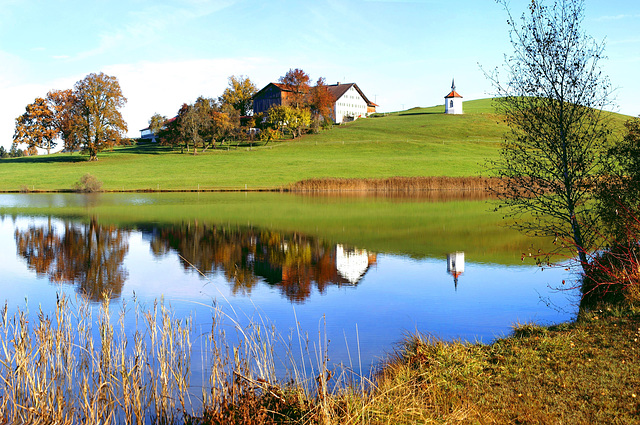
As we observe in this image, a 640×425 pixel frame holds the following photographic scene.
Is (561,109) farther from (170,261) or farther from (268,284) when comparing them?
(170,261)

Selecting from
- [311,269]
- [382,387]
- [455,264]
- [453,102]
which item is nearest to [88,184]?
[311,269]

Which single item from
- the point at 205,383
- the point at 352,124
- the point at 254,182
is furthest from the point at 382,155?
the point at 205,383

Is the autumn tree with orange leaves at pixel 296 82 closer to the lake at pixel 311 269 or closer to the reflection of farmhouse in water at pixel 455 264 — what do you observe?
the lake at pixel 311 269

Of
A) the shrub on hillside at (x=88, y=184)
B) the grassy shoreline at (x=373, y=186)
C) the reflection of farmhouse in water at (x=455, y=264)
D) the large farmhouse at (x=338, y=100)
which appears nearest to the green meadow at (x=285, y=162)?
the grassy shoreline at (x=373, y=186)

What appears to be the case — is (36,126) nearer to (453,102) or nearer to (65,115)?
(65,115)

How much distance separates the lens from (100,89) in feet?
286

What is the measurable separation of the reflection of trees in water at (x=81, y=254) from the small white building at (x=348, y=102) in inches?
4019

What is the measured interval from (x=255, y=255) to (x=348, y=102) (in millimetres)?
120423

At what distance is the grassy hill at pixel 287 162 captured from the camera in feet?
212

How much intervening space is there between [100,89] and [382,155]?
44225mm

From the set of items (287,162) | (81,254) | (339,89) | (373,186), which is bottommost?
(81,254)

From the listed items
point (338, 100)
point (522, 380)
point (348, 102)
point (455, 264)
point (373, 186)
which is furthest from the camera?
point (348, 102)

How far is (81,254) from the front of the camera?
22875 millimetres

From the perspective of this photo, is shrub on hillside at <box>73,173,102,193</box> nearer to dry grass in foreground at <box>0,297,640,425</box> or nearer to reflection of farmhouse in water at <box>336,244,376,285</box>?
reflection of farmhouse in water at <box>336,244,376,285</box>
